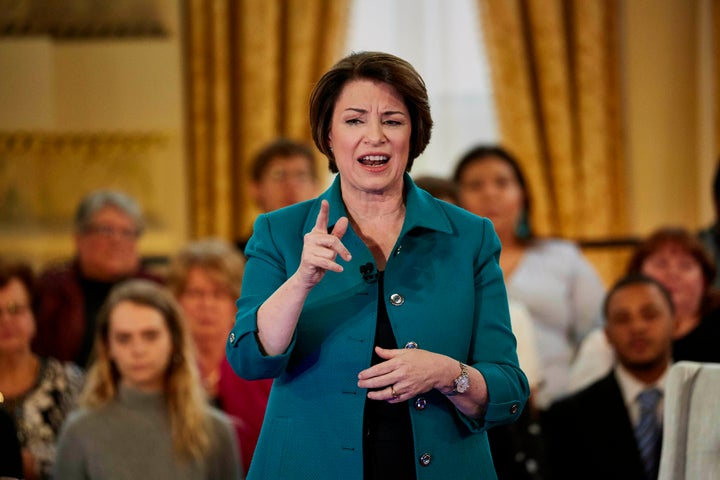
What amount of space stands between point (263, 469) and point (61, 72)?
195 inches

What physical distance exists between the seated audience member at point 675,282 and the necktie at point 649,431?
21cm

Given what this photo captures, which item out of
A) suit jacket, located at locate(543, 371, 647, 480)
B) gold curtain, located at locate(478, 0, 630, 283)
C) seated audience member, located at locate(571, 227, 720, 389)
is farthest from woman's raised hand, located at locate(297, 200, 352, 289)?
gold curtain, located at locate(478, 0, 630, 283)

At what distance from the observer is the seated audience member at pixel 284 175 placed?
4.34 m

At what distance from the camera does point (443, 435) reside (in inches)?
69.4

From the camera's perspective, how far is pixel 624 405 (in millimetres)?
3549

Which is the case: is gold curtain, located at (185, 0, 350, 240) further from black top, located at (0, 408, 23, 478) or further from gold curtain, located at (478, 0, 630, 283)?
black top, located at (0, 408, 23, 478)

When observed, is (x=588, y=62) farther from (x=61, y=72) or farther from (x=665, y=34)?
(x=61, y=72)

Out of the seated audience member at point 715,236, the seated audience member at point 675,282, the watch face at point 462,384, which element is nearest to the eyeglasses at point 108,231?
the seated audience member at point 675,282

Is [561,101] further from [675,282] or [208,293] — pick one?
[208,293]

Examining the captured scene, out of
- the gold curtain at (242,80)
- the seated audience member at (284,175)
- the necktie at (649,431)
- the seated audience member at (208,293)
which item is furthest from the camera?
the gold curtain at (242,80)

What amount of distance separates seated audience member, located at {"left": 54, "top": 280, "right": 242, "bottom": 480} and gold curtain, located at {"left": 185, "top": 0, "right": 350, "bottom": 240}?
2.78 meters

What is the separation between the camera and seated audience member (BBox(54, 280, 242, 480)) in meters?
3.25

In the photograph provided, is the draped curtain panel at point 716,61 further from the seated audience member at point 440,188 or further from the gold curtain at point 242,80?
the seated audience member at point 440,188

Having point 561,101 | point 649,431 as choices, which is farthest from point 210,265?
point 561,101
